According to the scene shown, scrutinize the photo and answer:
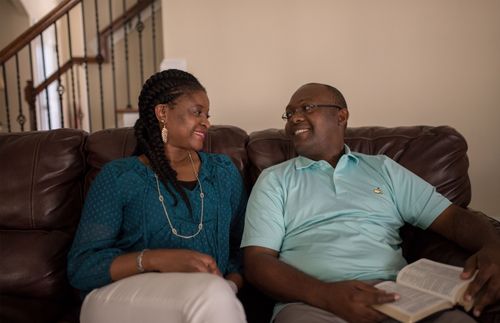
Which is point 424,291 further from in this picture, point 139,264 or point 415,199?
point 139,264

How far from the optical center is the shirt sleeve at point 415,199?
4.66ft

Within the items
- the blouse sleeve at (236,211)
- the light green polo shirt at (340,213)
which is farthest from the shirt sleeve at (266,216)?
the blouse sleeve at (236,211)

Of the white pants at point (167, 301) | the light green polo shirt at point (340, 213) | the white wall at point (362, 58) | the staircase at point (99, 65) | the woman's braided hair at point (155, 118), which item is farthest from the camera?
the staircase at point (99, 65)

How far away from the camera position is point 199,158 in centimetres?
156

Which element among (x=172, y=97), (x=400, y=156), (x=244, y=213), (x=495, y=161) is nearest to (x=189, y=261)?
(x=244, y=213)

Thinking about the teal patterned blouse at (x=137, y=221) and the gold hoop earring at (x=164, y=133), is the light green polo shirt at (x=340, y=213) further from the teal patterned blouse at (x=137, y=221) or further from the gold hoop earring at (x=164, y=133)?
the gold hoop earring at (x=164, y=133)

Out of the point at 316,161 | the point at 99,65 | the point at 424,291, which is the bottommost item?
the point at 424,291

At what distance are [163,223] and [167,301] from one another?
0.43 metres

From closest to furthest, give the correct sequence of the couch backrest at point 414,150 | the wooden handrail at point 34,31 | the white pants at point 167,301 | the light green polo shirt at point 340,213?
the white pants at point 167,301
the light green polo shirt at point 340,213
the couch backrest at point 414,150
the wooden handrail at point 34,31

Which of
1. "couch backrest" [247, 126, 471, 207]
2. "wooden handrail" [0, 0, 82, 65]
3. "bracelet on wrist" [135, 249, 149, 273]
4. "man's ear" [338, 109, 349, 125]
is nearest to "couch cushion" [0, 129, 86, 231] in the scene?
"bracelet on wrist" [135, 249, 149, 273]

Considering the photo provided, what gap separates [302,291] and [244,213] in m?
0.44

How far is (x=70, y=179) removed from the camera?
5.53ft

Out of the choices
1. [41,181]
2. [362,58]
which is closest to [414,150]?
[362,58]

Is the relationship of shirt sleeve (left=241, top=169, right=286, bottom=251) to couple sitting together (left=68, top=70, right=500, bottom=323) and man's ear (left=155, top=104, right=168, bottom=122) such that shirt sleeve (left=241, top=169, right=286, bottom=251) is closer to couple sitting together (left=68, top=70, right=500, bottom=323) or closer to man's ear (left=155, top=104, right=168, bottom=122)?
couple sitting together (left=68, top=70, right=500, bottom=323)
